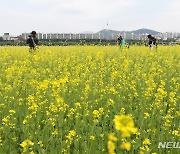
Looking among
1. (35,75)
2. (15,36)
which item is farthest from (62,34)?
(35,75)

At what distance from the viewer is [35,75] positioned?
7.11 metres

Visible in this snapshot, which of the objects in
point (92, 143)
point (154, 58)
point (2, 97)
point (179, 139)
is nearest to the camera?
point (92, 143)

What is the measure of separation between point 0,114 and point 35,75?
2655 mm

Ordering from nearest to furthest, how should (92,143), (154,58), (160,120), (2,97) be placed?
(92,143) < (160,120) < (2,97) < (154,58)

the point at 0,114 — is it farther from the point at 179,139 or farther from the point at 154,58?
the point at 154,58

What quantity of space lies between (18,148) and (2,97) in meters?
1.80

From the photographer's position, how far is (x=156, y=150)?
3.28 metres

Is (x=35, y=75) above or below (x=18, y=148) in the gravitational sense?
above

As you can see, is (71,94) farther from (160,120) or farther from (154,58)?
(154,58)

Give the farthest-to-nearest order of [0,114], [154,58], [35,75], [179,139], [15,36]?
[15,36] < [154,58] < [35,75] < [0,114] < [179,139]

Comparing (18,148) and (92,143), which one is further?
(18,148)

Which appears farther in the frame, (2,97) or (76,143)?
(2,97)

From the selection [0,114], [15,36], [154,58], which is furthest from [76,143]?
[15,36]

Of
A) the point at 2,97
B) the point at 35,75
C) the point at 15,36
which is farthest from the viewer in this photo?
the point at 15,36
